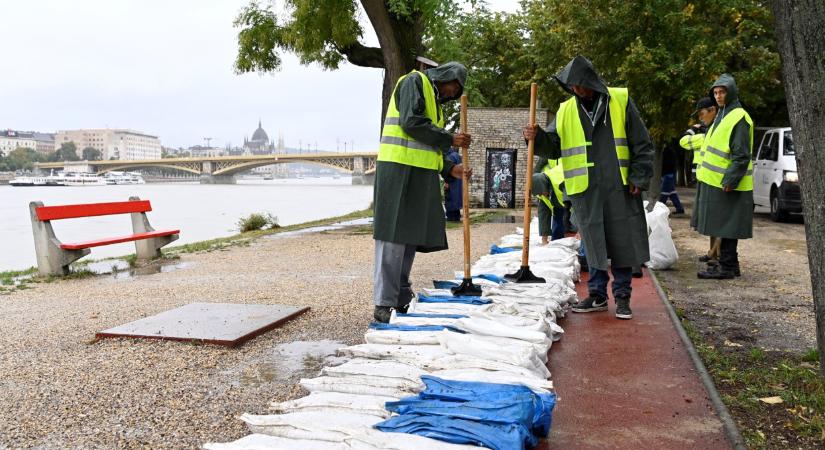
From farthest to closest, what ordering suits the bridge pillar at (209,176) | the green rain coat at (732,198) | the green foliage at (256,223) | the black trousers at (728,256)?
1. the bridge pillar at (209,176)
2. the green foliage at (256,223)
3. the black trousers at (728,256)
4. the green rain coat at (732,198)

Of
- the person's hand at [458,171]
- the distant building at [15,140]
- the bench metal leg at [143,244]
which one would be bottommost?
the bench metal leg at [143,244]

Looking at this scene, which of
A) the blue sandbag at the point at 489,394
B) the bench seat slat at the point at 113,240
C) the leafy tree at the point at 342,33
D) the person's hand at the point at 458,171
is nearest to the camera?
the blue sandbag at the point at 489,394

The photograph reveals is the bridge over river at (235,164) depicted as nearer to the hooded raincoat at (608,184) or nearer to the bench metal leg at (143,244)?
the bench metal leg at (143,244)

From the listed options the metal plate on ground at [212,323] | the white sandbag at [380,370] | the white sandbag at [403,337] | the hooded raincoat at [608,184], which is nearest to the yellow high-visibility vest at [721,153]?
the hooded raincoat at [608,184]

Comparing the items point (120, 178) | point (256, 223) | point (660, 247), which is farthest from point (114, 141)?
point (660, 247)

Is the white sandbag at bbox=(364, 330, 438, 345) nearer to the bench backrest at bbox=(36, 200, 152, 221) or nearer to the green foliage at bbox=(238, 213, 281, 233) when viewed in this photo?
the bench backrest at bbox=(36, 200, 152, 221)

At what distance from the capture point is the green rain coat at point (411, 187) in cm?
477

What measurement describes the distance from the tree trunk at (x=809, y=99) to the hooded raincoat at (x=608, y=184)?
1730 mm

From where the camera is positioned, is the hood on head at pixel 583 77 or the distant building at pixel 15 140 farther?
the distant building at pixel 15 140

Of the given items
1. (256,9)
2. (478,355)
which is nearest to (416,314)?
(478,355)

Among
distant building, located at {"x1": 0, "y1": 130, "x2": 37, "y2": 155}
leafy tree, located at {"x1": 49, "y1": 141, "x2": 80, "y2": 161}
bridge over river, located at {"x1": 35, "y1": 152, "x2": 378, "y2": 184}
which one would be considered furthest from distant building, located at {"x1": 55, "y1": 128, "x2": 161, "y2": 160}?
bridge over river, located at {"x1": 35, "y1": 152, "x2": 378, "y2": 184}

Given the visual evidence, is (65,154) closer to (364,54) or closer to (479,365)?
(364,54)

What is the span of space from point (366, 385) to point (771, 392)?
2.09 metres

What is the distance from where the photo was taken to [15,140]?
11975cm
